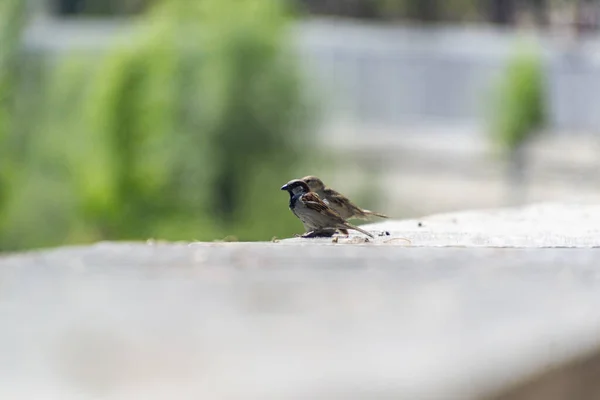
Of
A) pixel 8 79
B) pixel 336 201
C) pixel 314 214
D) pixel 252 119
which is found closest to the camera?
pixel 314 214

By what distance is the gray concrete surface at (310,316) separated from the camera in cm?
199

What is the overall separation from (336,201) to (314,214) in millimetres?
142

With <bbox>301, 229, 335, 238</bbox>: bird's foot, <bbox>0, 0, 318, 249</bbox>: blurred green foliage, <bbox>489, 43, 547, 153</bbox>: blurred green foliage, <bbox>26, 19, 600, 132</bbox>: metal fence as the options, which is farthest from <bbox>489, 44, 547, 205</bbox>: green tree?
<bbox>301, 229, 335, 238</bbox>: bird's foot

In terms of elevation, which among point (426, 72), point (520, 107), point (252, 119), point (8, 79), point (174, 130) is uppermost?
point (426, 72)

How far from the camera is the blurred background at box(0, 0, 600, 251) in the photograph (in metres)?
24.6

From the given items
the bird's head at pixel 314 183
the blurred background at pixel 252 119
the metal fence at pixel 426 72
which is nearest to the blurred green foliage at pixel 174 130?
the blurred background at pixel 252 119

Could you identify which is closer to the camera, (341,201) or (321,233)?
(321,233)

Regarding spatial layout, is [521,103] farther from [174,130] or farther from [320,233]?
[320,233]

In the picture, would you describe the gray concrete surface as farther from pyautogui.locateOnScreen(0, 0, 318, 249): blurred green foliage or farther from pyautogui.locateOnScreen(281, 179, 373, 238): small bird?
pyautogui.locateOnScreen(0, 0, 318, 249): blurred green foliage

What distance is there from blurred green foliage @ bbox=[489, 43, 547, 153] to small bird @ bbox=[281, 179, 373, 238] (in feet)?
81.1

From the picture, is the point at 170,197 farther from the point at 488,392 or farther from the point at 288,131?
the point at 488,392

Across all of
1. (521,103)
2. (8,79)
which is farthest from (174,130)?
(521,103)

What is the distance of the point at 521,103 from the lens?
28.1 metres

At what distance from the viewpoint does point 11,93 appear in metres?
22.4
